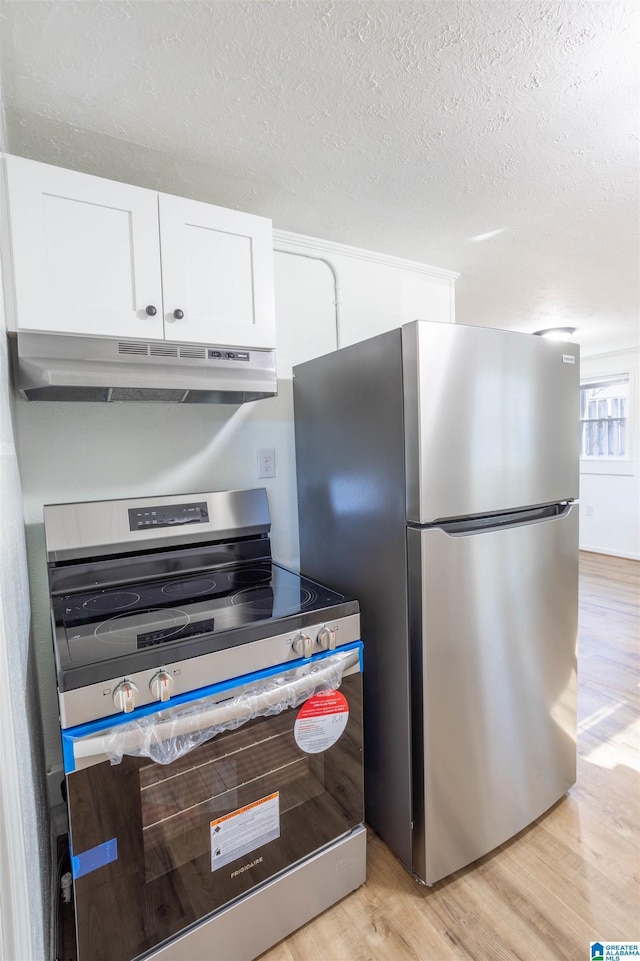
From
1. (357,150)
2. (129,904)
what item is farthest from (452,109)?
(129,904)

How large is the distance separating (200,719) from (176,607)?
354 mm

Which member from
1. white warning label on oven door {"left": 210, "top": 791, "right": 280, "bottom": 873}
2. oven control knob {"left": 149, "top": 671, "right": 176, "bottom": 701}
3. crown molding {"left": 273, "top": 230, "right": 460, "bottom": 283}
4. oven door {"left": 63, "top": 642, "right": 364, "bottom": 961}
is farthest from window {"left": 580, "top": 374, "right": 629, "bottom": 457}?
oven control knob {"left": 149, "top": 671, "right": 176, "bottom": 701}

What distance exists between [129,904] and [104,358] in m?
1.26

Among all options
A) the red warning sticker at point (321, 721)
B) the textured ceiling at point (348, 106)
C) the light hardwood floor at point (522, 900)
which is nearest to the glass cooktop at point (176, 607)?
the red warning sticker at point (321, 721)

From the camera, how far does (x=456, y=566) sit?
4.36ft

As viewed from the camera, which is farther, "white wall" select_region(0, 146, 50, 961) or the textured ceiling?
the textured ceiling

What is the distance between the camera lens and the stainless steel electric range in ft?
3.20

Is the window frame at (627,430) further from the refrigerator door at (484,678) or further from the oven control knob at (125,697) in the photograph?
the oven control knob at (125,697)

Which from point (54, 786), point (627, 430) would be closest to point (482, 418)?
point (54, 786)

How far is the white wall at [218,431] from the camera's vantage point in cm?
149

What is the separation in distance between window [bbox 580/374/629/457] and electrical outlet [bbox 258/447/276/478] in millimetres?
4779

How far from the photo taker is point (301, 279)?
195 centimetres

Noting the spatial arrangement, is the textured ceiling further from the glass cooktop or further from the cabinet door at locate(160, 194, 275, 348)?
the glass cooktop

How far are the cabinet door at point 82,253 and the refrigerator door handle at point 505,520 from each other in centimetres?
99
